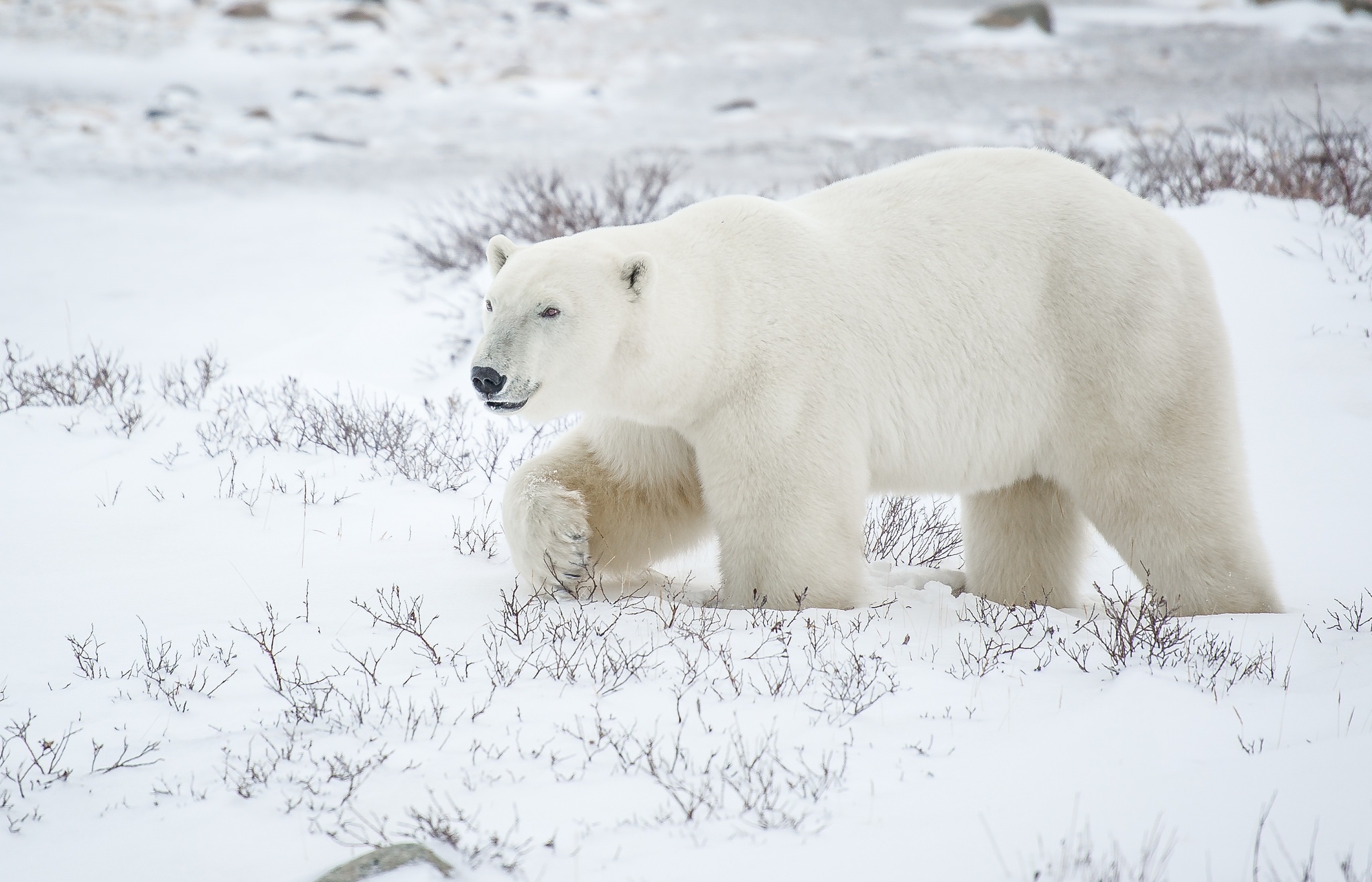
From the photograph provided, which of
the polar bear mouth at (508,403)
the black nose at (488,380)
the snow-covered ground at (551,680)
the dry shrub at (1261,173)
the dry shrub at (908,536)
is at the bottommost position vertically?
the dry shrub at (908,536)

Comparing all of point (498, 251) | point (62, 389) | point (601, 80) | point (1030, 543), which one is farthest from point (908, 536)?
point (601, 80)

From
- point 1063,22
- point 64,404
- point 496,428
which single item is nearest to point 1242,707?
point 496,428

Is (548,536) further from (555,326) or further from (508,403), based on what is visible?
(555,326)

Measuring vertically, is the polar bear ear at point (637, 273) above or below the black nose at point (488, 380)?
above

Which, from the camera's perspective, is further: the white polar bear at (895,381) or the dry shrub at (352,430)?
the dry shrub at (352,430)

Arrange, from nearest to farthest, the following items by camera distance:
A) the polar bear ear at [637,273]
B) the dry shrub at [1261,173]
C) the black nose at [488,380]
Result: 1. the black nose at [488,380]
2. the polar bear ear at [637,273]
3. the dry shrub at [1261,173]

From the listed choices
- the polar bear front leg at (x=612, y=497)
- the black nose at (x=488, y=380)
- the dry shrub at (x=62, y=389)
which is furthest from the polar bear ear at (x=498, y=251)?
the dry shrub at (x=62, y=389)

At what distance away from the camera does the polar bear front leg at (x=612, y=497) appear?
323 cm

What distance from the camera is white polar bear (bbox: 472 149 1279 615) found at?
308 cm

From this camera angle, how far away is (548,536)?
317 centimetres

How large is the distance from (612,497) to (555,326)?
795 mm

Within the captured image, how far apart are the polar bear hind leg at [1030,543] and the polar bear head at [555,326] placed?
5.63 ft

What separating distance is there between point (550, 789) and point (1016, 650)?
147cm

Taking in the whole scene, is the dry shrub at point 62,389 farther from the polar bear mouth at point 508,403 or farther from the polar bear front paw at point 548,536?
the polar bear mouth at point 508,403
